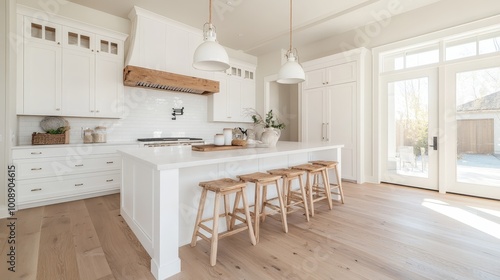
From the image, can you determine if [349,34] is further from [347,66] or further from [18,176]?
[18,176]

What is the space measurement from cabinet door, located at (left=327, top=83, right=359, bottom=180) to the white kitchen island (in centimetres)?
218

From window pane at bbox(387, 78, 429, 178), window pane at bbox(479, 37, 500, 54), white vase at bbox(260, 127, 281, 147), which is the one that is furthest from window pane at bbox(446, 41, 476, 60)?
white vase at bbox(260, 127, 281, 147)

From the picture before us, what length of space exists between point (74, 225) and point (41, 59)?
2.41 meters

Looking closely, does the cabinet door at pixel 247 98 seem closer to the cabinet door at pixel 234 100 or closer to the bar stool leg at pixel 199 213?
the cabinet door at pixel 234 100

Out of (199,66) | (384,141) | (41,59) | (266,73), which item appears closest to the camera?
(199,66)

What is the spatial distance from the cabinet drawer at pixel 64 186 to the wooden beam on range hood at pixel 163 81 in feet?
5.16

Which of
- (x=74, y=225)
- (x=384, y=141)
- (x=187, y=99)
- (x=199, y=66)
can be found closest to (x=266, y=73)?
(x=187, y=99)

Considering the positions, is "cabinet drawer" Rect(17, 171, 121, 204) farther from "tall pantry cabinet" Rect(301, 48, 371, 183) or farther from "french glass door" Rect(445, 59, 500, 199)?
"french glass door" Rect(445, 59, 500, 199)

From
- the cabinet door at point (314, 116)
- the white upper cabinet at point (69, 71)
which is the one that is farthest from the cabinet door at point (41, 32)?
the cabinet door at point (314, 116)

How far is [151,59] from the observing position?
4062 mm

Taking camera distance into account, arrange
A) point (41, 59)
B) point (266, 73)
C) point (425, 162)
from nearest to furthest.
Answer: point (41, 59) → point (425, 162) → point (266, 73)

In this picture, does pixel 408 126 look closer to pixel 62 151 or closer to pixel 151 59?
pixel 151 59

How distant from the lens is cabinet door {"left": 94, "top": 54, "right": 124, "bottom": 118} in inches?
146

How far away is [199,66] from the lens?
2475 mm
